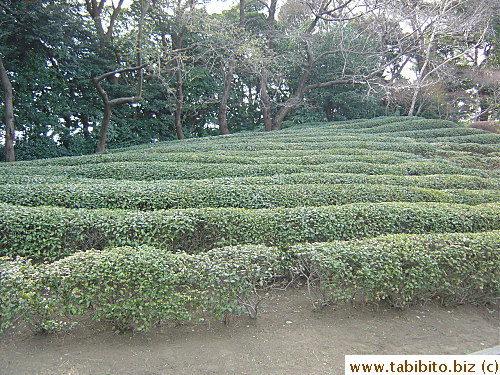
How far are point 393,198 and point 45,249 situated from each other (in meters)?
5.36

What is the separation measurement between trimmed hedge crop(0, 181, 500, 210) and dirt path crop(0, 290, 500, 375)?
2.25 m

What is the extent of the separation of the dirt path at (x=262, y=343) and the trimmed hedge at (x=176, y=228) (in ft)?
3.39

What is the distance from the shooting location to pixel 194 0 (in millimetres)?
14055

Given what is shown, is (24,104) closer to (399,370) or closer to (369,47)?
(399,370)

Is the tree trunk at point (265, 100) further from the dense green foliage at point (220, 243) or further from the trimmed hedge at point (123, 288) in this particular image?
the trimmed hedge at point (123, 288)

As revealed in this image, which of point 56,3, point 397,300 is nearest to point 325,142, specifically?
point 397,300

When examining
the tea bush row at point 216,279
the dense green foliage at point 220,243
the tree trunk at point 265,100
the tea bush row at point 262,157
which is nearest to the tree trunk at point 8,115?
the tea bush row at point 262,157

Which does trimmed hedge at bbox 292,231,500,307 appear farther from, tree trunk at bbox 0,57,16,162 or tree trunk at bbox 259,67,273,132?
tree trunk at bbox 259,67,273,132

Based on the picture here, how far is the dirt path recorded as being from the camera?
9.16 feet

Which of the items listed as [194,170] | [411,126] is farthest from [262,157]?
[411,126]

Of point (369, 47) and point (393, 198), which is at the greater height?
point (369, 47)

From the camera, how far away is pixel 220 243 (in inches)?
167

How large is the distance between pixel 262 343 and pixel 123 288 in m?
1.29

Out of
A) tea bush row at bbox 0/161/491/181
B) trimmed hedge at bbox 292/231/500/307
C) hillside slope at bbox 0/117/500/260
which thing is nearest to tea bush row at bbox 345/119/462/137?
hillside slope at bbox 0/117/500/260
